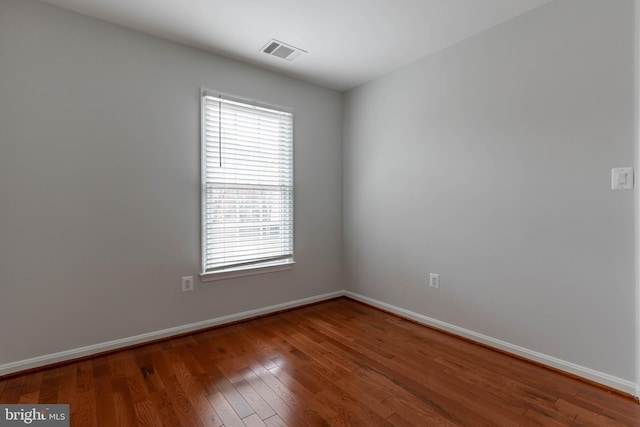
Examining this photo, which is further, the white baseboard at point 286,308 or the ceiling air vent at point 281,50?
the ceiling air vent at point 281,50

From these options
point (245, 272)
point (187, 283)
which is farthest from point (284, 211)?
point (187, 283)

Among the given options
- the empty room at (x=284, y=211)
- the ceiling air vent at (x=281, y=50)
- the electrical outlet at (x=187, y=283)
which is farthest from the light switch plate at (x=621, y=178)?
the electrical outlet at (x=187, y=283)

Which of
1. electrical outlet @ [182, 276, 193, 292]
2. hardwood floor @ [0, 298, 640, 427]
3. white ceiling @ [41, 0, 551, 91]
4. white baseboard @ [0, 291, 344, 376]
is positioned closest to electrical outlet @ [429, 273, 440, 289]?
hardwood floor @ [0, 298, 640, 427]

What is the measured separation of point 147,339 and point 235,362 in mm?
862

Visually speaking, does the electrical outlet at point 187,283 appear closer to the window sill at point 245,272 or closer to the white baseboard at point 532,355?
the window sill at point 245,272

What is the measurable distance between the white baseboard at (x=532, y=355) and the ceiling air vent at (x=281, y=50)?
269 cm

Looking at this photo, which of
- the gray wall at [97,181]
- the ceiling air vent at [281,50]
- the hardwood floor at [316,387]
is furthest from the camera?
the ceiling air vent at [281,50]

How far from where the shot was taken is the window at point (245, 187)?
2828mm

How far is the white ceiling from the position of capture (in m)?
2.16

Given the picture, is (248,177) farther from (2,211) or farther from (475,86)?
(475,86)

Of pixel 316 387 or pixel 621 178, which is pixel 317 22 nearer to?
pixel 621 178

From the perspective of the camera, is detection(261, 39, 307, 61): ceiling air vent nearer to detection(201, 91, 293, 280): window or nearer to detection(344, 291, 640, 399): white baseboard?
detection(201, 91, 293, 280): window

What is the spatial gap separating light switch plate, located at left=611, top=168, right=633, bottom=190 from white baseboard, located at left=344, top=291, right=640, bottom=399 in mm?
1161

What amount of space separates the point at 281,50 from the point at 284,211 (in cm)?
155
